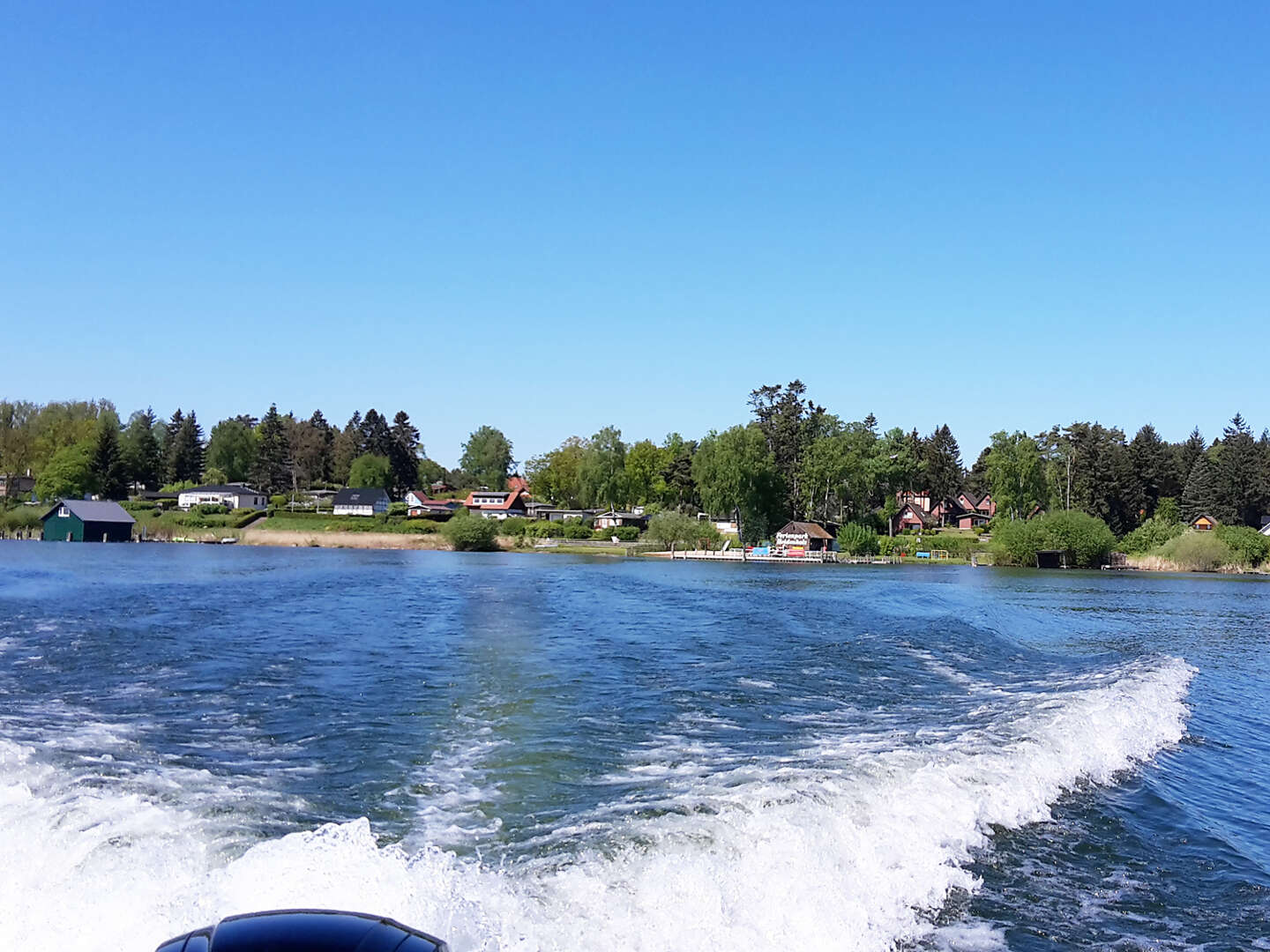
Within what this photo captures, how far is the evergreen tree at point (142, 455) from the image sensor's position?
127688mm

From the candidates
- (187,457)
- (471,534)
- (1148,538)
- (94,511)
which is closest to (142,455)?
(187,457)

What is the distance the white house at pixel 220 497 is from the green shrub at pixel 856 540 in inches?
3077

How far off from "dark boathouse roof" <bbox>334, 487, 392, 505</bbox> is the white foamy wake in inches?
4498

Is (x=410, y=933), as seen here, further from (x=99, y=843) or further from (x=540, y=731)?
(x=540, y=731)

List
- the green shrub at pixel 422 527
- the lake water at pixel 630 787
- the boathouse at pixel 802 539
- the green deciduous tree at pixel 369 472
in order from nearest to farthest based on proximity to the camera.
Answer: the lake water at pixel 630 787, the boathouse at pixel 802 539, the green shrub at pixel 422 527, the green deciduous tree at pixel 369 472

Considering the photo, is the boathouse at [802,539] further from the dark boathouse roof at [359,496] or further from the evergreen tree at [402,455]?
the evergreen tree at [402,455]

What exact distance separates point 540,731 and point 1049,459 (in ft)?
362

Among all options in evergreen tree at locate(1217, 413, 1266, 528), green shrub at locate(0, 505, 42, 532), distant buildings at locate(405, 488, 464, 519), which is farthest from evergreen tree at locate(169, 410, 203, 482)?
evergreen tree at locate(1217, 413, 1266, 528)

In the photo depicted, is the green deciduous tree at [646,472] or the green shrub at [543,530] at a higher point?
the green deciduous tree at [646,472]

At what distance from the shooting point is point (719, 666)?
63.2 feet

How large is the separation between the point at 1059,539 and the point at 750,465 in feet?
103

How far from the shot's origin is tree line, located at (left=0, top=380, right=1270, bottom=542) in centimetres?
10144

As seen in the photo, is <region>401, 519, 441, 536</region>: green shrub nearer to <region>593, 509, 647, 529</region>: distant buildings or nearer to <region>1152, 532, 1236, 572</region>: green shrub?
<region>593, 509, 647, 529</region>: distant buildings

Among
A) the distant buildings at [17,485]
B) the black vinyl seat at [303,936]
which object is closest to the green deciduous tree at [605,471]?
the distant buildings at [17,485]
